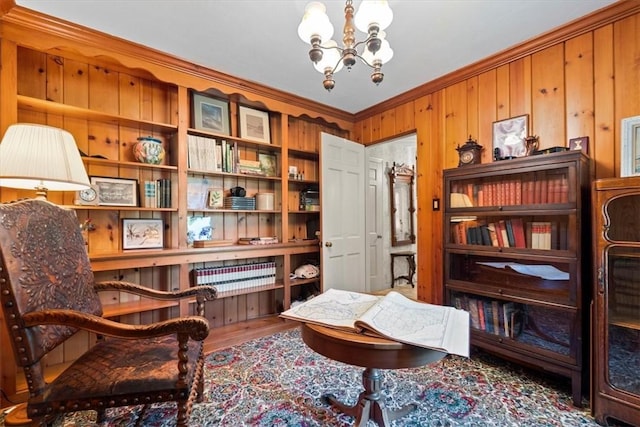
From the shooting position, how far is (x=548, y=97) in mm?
2215

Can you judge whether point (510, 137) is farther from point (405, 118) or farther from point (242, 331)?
point (242, 331)

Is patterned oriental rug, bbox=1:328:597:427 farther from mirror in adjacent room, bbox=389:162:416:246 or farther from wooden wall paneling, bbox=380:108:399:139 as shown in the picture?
mirror in adjacent room, bbox=389:162:416:246

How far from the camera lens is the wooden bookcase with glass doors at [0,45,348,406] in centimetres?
212

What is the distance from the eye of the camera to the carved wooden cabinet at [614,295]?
157 cm

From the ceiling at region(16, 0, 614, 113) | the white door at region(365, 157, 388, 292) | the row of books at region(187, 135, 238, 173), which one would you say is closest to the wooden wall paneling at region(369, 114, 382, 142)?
the ceiling at region(16, 0, 614, 113)

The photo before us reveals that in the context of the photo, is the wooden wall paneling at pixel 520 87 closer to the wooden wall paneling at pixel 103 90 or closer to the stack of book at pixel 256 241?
the stack of book at pixel 256 241

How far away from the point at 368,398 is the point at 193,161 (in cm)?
230

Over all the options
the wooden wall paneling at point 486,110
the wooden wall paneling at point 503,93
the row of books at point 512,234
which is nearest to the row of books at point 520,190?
the row of books at point 512,234

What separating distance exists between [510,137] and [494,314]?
1.43 meters

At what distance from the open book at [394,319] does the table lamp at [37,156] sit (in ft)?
4.47

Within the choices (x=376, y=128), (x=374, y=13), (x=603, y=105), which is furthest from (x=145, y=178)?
(x=603, y=105)

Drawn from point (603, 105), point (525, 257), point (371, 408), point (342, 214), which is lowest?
point (371, 408)

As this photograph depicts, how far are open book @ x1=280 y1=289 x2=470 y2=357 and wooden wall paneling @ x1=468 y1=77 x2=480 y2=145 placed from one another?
6.07ft

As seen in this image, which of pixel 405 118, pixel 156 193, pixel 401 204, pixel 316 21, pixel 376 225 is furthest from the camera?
pixel 401 204
